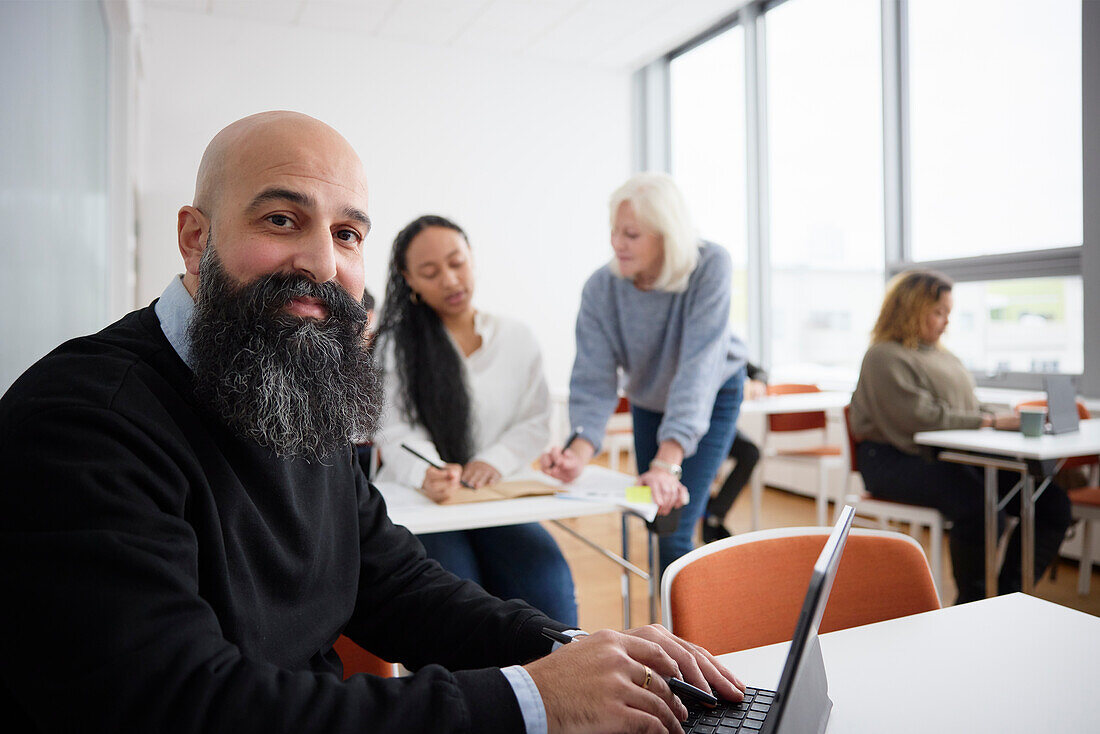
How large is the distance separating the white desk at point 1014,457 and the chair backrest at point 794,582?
4.98ft

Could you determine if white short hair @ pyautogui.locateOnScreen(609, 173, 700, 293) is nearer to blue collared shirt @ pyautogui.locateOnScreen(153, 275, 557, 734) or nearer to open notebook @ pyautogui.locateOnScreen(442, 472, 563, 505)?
open notebook @ pyautogui.locateOnScreen(442, 472, 563, 505)

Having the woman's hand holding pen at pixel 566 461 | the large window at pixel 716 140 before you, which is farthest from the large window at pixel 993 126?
the woman's hand holding pen at pixel 566 461

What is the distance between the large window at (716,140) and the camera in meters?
6.23

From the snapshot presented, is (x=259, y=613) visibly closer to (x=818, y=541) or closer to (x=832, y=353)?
(x=818, y=541)

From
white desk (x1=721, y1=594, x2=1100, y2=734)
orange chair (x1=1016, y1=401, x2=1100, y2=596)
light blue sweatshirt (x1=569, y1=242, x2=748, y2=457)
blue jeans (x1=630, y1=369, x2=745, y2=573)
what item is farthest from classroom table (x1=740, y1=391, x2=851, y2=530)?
white desk (x1=721, y1=594, x2=1100, y2=734)

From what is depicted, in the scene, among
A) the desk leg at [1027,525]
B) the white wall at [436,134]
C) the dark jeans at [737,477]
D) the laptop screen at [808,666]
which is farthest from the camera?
the white wall at [436,134]

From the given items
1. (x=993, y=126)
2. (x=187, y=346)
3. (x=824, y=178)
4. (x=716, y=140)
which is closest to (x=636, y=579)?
(x=187, y=346)

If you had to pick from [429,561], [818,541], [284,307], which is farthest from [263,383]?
[818,541]

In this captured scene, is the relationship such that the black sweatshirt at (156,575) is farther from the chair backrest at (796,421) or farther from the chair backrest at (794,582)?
the chair backrest at (796,421)

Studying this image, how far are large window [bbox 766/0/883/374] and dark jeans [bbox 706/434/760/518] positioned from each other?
1.82 metres

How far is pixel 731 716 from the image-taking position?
31.6 inches

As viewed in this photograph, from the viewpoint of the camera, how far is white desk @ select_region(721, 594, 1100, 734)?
0.82 m

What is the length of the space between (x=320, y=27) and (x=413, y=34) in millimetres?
717

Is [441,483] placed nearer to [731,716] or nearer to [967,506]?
[731,716]
